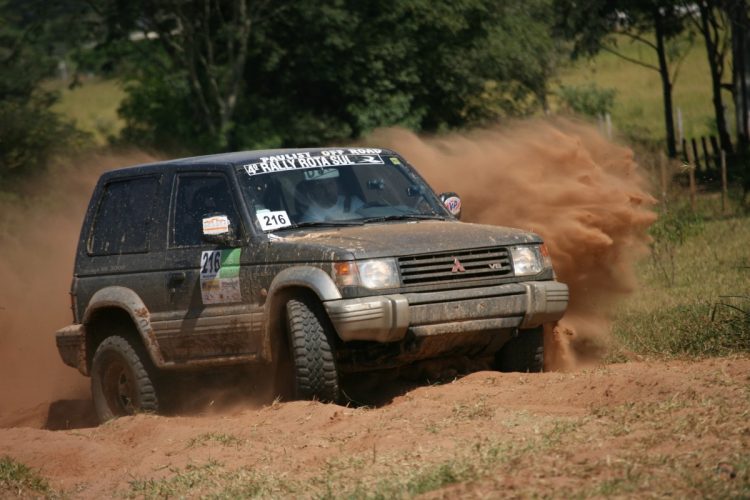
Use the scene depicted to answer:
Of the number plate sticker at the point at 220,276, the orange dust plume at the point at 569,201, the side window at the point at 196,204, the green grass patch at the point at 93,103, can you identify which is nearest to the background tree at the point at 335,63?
the green grass patch at the point at 93,103

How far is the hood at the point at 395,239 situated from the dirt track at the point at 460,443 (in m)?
0.91

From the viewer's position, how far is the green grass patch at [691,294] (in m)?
9.30

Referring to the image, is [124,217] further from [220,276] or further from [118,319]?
[220,276]

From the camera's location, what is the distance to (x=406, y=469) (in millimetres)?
6082

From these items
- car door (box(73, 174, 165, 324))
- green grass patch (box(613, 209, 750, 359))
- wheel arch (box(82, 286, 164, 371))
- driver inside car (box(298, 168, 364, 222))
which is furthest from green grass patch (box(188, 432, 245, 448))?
green grass patch (box(613, 209, 750, 359))

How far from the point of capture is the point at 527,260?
27.5ft

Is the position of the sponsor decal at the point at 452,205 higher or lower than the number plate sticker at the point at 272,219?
lower

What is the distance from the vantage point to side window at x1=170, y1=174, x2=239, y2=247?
28.7 feet

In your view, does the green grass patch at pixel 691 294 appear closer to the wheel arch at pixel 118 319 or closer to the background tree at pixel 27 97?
the wheel arch at pixel 118 319

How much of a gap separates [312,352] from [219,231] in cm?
106

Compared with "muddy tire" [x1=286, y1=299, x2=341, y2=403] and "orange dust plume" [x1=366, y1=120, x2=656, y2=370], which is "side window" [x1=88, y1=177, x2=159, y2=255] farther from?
"orange dust plume" [x1=366, y1=120, x2=656, y2=370]

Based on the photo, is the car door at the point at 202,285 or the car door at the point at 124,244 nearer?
the car door at the point at 202,285

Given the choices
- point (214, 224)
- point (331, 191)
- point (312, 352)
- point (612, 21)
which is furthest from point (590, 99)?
point (312, 352)

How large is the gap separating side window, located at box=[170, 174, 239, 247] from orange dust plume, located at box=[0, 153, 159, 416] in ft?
10.0
